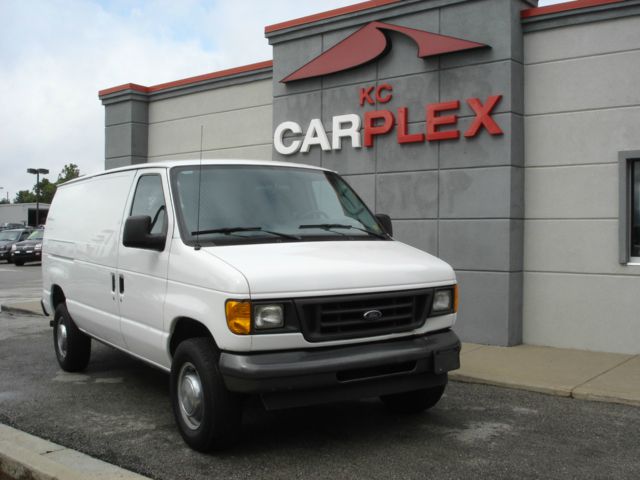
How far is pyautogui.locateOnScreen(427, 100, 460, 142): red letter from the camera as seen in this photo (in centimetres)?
948

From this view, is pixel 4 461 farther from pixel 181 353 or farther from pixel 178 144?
pixel 178 144

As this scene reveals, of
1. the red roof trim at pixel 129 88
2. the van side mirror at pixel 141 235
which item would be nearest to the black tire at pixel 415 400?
the van side mirror at pixel 141 235

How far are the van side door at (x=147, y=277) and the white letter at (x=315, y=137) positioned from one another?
5155mm

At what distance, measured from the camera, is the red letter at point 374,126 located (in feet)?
33.4

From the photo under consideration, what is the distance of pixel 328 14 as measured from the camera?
10984 mm

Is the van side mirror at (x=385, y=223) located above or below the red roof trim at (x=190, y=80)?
below

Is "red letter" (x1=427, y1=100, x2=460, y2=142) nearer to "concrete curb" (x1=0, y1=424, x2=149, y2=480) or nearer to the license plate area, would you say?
the license plate area

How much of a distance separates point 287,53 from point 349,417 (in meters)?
7.41

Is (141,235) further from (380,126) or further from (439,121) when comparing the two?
(380,126)

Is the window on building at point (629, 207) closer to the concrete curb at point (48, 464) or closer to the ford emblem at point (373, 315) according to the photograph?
the ford emblem at point (373, 315)

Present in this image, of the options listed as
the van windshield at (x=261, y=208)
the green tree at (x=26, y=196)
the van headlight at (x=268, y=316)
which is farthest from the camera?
the green tree at (x=26, y=196)

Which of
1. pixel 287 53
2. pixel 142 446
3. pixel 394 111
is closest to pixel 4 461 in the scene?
pixel 142 446

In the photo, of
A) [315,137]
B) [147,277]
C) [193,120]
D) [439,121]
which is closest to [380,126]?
[439,121]

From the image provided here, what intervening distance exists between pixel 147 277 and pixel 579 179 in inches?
227
